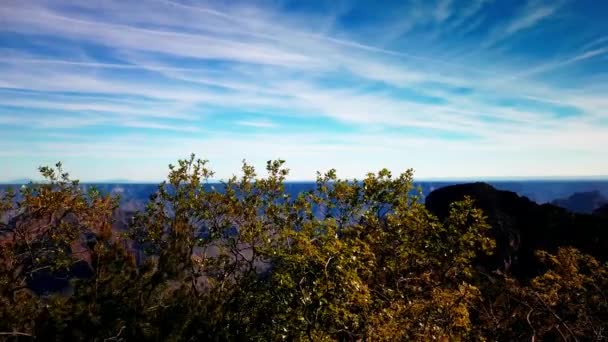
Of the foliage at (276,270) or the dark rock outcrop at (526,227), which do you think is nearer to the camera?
the foliage at (276,270)

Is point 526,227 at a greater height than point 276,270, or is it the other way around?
point 276,270

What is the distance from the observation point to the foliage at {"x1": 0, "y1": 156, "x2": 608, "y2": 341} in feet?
47.4

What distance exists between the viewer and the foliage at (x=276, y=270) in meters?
14.4

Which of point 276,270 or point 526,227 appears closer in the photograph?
point 276,270

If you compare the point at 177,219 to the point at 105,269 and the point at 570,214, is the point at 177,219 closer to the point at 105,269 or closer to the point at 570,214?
the point at 105,269

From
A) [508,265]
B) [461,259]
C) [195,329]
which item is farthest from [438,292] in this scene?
[508,265]

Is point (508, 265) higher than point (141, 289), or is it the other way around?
point (141, 289)

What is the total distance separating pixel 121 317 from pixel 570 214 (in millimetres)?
112965

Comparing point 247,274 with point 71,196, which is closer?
point 247,274

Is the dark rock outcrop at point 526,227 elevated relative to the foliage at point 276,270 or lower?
lower

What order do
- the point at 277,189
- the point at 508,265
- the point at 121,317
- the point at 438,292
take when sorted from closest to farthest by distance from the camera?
the point at 438,292 → the point at 121,317 → the point at 277,189 → the point at 508,265

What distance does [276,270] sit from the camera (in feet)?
51.2

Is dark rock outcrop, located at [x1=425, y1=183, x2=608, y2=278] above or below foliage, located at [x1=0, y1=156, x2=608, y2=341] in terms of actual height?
below

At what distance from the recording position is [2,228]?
26.8m
